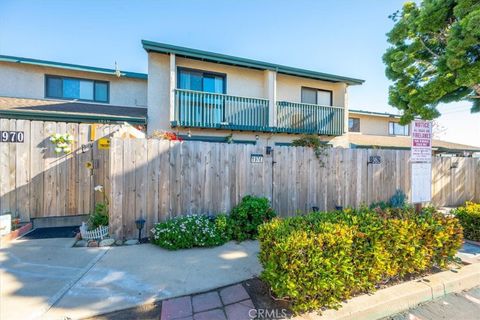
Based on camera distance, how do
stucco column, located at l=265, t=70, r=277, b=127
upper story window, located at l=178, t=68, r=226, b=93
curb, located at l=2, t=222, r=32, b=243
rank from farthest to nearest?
stucco column, located at l=265, t=70, r=277, b=127 < upper story window, located at l=178, t=68, r=226, b=93 < curb, located at l=2, t=222, r=32, b=243

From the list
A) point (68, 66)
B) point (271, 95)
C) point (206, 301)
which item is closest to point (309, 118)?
point (271, 95)

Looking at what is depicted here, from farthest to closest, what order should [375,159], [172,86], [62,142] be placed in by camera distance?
[172,86], [375,159], [62,142]

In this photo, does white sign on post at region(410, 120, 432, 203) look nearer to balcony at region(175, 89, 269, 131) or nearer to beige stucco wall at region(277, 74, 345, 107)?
balcony at region(175, 89, 269, 131)

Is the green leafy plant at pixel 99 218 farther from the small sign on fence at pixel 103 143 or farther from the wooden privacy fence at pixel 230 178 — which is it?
the small sign on fence at pixel 103 143

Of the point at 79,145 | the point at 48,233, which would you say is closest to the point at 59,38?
the point at 79,145

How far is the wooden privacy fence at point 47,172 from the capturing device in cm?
532

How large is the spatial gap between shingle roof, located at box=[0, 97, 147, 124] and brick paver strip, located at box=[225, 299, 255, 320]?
7589mm

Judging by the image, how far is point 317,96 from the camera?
1274 centimetres

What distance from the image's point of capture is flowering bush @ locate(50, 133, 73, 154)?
5.54 metres

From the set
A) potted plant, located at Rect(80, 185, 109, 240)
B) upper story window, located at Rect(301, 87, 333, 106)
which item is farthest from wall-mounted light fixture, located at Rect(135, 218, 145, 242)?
upper story window, located at Rect(301, 87, 333, 106)

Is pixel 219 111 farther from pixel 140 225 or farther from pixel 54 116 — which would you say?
pixel 140 225

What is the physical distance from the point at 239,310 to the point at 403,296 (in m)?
2.06

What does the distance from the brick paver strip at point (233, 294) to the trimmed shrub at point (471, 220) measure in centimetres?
A: 538

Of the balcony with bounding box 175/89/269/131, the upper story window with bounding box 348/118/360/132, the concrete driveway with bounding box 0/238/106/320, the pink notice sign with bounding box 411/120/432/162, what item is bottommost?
the concrete driveway with bounding box 0/238/106/320
